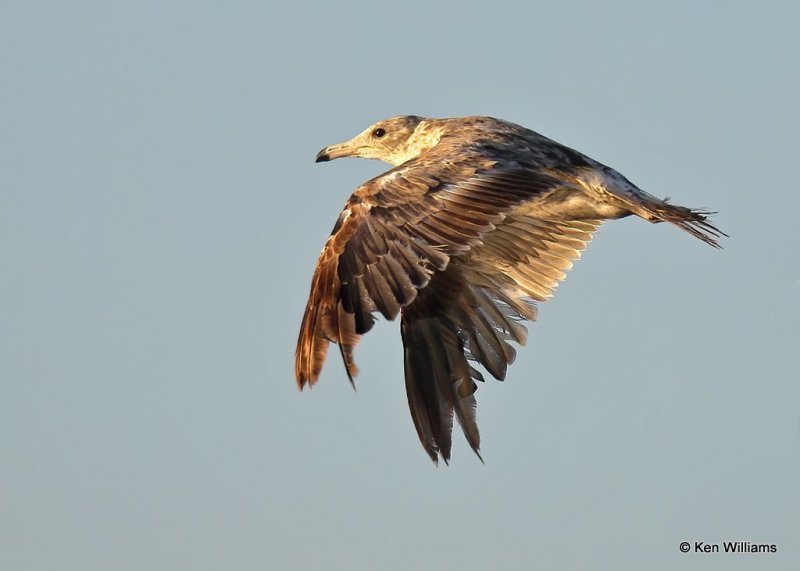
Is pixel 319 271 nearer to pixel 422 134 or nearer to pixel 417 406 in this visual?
pixel 417 406

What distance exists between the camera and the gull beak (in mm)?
20758

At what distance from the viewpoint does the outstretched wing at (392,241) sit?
14750 mm

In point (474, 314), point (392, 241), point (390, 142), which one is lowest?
point (474, 314)

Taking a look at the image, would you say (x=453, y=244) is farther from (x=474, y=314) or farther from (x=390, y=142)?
(x=390, y=142)

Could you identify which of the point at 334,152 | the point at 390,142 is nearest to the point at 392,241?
the point at 390,142

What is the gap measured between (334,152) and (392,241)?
595 centimetres

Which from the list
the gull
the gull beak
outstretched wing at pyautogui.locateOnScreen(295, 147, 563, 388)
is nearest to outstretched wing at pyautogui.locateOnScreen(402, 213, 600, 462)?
the gull

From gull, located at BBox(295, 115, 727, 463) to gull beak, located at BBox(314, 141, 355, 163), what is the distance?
0.02 m

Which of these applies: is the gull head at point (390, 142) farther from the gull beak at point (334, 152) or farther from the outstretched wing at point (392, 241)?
the outstretched wing at point (392, 241)

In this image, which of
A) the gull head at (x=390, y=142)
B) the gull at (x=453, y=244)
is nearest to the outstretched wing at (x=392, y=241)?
the gull at (x=453, y=244)

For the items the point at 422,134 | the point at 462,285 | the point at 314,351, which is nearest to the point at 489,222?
the point at 314,351

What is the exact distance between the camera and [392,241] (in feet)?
49.6

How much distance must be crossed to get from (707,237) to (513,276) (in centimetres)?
Result: 261

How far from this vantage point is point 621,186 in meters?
17.4
